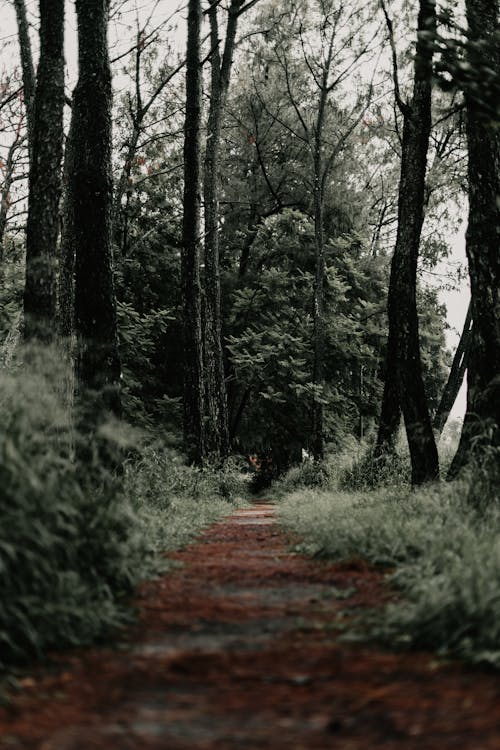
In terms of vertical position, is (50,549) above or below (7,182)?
below

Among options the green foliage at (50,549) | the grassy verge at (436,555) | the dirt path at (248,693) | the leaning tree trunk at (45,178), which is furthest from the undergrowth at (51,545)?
the leaning tree trunk at (45,178)

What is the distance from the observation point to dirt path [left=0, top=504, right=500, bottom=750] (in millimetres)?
2754

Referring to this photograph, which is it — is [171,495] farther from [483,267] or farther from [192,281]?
[192,281]

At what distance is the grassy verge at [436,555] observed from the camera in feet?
12.3

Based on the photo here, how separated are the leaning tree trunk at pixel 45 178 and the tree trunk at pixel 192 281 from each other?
291 inches

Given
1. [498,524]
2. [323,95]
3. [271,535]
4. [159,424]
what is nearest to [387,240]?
[323,95]

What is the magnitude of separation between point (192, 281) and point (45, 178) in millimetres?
7741

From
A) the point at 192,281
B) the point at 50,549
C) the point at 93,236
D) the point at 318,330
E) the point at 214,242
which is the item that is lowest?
the point at 50,549

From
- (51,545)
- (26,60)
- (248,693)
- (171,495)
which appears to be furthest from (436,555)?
(26,60)

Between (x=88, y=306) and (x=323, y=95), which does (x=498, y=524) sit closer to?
(x=88, y=306)

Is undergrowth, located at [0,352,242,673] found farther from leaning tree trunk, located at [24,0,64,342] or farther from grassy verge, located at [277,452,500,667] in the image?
leaning tree trunk, located at [24,0,64,342]

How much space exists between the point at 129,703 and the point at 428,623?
5.15 ft

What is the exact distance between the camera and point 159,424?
25.6m

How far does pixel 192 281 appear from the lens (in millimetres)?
17594
